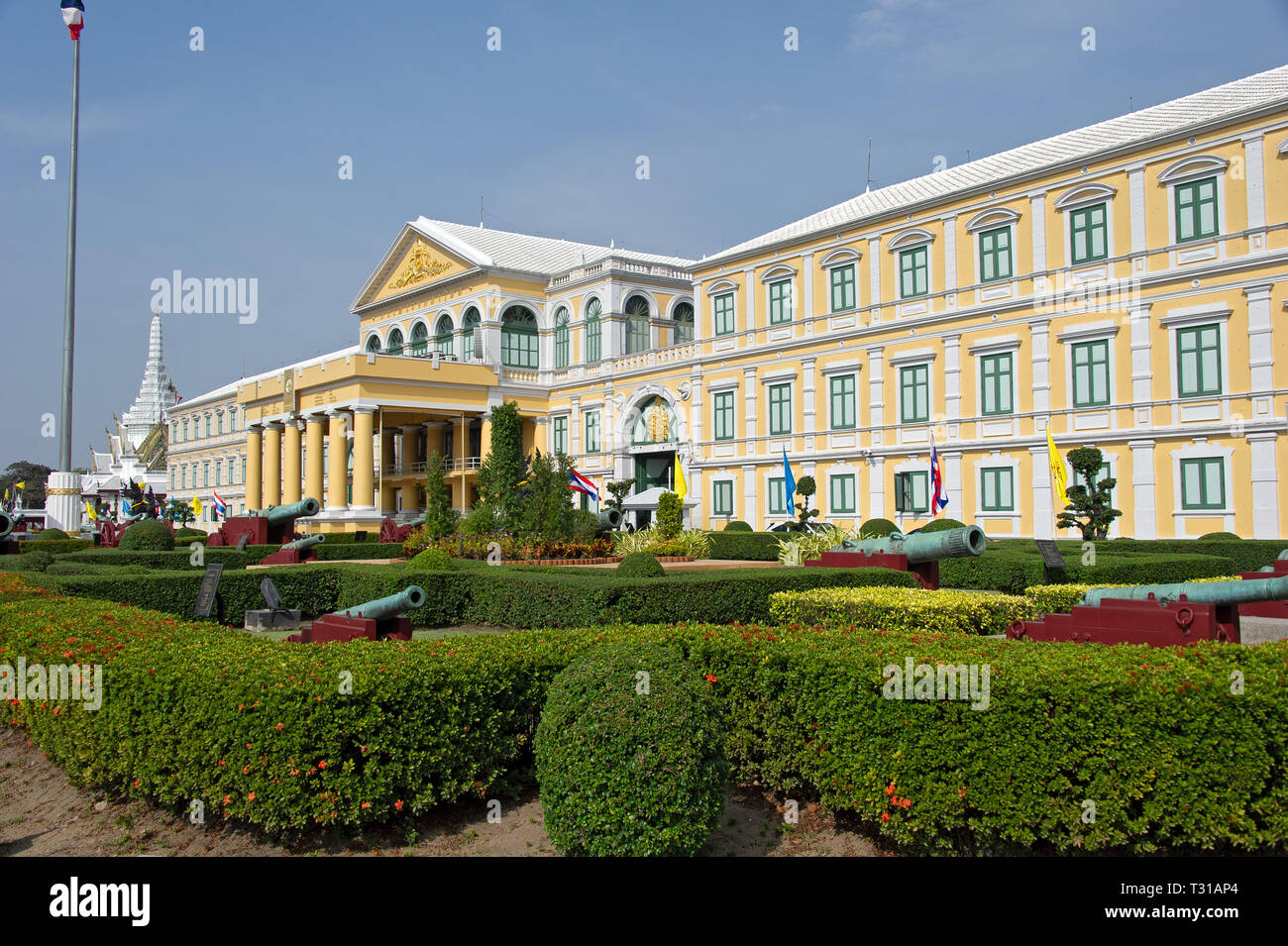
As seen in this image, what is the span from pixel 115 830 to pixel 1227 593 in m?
9.21

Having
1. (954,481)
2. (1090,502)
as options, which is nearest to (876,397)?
(954,481)

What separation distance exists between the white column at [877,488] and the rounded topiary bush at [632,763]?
2723 centimetres

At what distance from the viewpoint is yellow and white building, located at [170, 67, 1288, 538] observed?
79.8ft

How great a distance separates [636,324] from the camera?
149 feet

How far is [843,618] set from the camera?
12.1m

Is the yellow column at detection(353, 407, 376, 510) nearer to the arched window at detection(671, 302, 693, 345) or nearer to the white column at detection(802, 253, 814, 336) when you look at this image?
the arched window at detection(671, 302, 693, 345)

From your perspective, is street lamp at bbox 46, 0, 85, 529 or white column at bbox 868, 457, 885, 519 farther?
white column at bbox 868, 457, 885, 519

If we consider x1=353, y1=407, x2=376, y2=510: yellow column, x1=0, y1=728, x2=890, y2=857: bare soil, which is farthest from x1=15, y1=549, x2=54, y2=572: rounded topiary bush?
x1=353, y1=407, x2=376, y2=510: yellow column

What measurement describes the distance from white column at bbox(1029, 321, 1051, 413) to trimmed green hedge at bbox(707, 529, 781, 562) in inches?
359

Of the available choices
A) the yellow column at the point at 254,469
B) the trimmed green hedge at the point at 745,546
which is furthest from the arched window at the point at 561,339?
the trimmed green hedge at the point at 745,546

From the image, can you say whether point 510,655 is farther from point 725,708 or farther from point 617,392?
point 617,392

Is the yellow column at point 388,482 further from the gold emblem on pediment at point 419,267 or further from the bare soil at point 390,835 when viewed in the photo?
the bare soil at point 390,835

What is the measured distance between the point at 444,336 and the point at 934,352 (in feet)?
95.0
